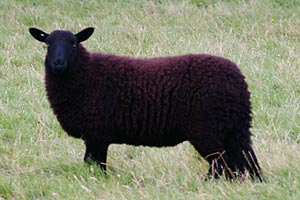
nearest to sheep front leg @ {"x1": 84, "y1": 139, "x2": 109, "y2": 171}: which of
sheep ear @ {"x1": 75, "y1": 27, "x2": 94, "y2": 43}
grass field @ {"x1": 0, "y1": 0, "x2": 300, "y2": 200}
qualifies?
grass field @ {"x1": 0, "y1": 0, "x2": 300, "y2": 200}

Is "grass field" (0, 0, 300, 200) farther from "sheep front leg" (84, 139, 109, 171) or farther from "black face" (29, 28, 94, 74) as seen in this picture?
"black face" (29, 28, 94, 74)

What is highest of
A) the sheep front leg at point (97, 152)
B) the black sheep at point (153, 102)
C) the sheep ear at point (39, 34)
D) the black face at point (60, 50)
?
the sheep ear at point (39, 34)

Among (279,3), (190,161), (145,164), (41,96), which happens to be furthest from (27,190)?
(279,3)

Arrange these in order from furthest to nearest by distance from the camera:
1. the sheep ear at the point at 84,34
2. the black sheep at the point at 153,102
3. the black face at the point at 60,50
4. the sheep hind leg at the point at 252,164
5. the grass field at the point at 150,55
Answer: the sheep ear at the point at 84,34
the black face at the point at 60,50
the black sheep at the point at 153,102
the sheep hind leg at the point at 252,164
the grass field at the point at 150,55

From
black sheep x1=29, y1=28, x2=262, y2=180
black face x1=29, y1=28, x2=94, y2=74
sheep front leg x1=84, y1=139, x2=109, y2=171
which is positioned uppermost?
black face x1=29, y1=28, x2=94, y2=74

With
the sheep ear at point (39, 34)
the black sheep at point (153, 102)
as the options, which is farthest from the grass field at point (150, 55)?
the sheep ear at point (39, 34)

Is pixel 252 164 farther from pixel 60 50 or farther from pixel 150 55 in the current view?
pixel 150 55

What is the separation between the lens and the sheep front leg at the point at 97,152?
20.9 feet

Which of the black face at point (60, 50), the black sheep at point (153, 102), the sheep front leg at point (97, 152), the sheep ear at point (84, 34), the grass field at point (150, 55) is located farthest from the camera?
the sheep ear at point (84, 34)

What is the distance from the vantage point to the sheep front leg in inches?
251

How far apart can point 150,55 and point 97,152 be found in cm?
506

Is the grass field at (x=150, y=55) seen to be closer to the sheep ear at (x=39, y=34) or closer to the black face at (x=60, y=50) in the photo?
the black face at (x=60, y=50)

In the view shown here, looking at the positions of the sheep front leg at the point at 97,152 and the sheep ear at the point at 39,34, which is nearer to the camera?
the sheep front leg at the point at 97,152

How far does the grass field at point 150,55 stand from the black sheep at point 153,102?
27 centimetres
